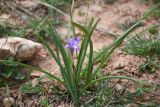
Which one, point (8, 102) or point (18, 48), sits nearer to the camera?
point (8, 102)

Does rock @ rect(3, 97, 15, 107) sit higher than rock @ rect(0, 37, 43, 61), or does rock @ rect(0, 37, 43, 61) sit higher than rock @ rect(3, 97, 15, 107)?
rock @ rect(0, 37, 43, 61)

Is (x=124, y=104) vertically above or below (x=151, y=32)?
below

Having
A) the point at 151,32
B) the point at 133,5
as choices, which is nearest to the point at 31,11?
the point at 133,5

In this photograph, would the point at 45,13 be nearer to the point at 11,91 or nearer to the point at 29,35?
the point at 29,35

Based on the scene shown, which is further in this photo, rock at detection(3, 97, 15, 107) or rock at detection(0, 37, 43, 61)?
rock at detection(0, 37, 43, 61)

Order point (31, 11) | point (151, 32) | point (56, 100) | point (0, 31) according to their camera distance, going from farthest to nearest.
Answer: point (31, 11) → point (0, 31) → point (151, 32) → point (56, 100)

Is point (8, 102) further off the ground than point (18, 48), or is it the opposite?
point (18, 48)

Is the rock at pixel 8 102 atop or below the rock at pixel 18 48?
below

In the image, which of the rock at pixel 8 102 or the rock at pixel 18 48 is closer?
the rock at pixel 8 102
